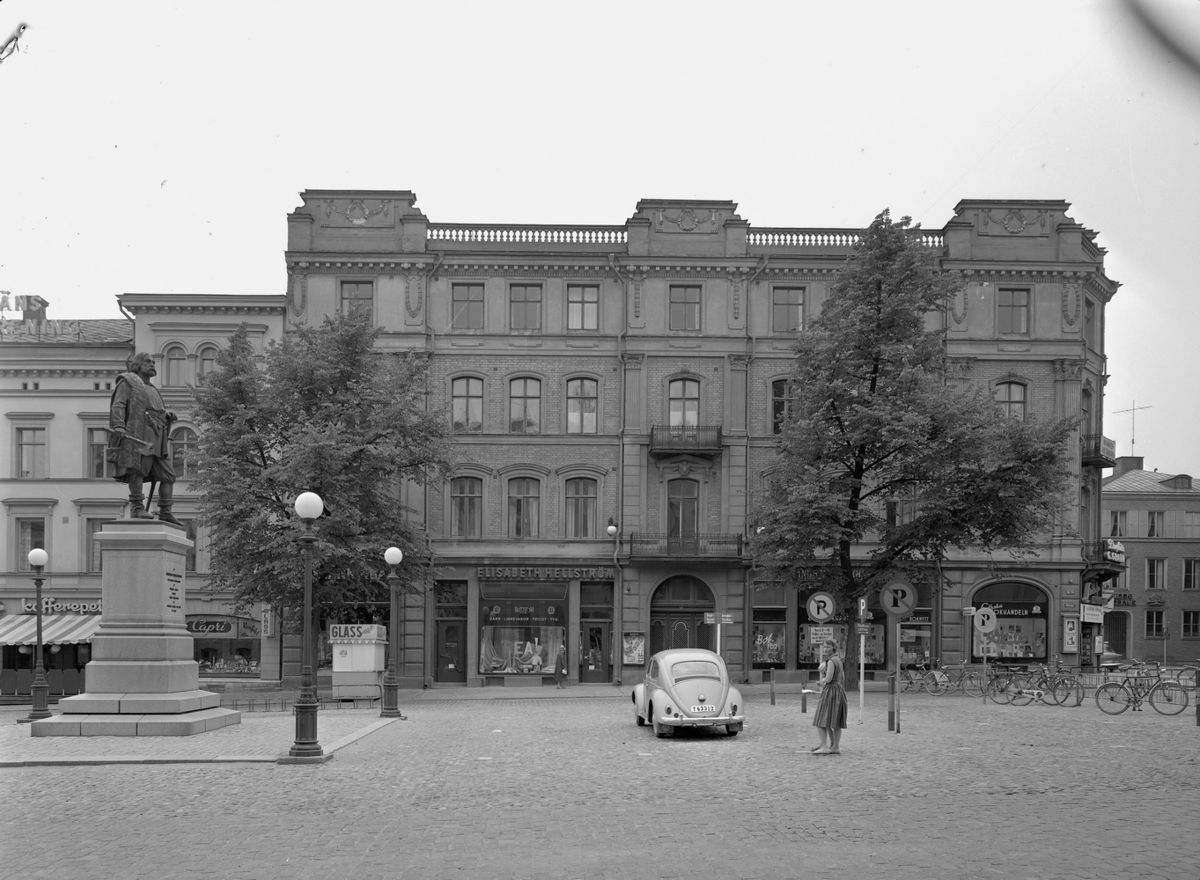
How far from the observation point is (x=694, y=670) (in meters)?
22.0

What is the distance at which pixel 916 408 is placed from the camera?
33.8m

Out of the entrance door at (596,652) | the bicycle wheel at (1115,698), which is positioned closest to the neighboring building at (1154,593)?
the entrance door at (596,652)

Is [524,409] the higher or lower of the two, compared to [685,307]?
lower

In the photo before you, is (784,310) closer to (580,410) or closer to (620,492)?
(580,410)

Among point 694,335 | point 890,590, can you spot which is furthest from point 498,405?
point 890,590

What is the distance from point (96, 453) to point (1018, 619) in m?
35.3

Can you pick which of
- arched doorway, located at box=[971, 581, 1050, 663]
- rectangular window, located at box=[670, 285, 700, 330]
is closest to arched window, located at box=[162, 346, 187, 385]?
rectangular window, located at box=[670, 285, 700, 330]

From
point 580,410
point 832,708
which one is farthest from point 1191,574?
point 832,708

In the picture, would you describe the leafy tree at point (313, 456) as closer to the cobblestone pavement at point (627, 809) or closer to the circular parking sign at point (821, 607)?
the cobblestone pavement at point (627, 809)

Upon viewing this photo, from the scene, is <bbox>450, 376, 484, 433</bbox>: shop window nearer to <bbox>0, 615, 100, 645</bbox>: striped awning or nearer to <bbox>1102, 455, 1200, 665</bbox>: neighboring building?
<bbox>0, 615, 100, 645</bbox>: striped awning

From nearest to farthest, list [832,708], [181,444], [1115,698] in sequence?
[832,708] < [1115,698] < [181,444]

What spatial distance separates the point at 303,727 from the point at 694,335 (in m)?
28.8

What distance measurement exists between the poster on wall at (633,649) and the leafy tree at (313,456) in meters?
9.09

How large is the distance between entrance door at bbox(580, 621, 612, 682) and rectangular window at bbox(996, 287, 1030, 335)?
721 inches
